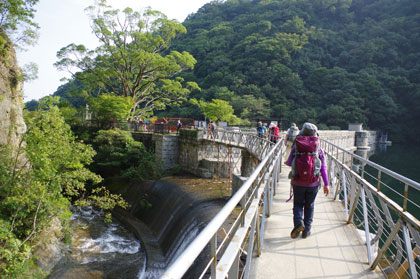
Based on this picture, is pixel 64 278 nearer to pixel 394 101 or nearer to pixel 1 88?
pixel 1 88

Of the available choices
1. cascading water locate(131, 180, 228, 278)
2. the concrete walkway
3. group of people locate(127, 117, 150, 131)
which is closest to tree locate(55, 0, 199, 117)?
group of people locate(127, 117, 150, 131)

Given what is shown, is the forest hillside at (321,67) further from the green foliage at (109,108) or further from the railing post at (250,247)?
the railing post at (250,247)

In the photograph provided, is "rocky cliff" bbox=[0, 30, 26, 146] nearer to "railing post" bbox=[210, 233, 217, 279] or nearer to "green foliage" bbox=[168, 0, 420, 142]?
"railing post" bbox=[210, 233, 217, 279]

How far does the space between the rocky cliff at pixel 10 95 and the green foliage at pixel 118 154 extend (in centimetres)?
834

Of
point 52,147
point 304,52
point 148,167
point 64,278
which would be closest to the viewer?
point 64,278

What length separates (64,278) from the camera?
10.4m

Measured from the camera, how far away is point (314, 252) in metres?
3.64

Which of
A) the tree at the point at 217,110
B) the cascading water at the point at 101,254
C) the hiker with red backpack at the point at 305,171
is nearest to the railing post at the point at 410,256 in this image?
the hiker with red backpack at the point at 305,171

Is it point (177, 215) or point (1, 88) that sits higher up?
point (1, 88)

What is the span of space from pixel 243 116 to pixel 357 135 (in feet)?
50.6

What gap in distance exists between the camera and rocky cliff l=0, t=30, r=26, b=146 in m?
13.3

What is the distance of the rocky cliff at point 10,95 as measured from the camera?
43.7ft

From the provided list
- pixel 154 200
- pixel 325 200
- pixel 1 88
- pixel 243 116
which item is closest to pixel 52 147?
pixel 1 88

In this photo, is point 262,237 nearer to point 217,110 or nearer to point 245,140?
point 245,140
